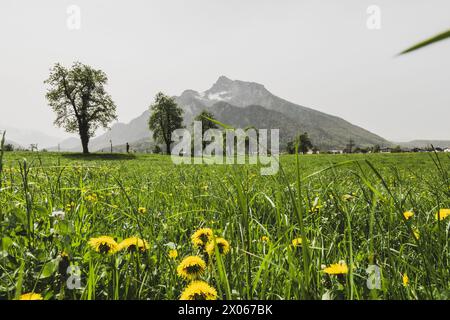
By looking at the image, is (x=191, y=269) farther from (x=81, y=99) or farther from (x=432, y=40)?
(x=81, y=99)

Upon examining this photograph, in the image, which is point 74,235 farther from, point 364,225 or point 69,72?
point 69,72

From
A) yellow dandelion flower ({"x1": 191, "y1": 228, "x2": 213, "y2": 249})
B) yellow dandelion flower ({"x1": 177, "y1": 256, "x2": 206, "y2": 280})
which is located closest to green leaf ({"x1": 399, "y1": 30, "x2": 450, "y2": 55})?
yellow dandelion flower ({"x1": 177, "y1": 256, "x2": 206, "y2": 280})

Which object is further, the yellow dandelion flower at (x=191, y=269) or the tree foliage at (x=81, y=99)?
the tree foliage at (x=81, y=99)

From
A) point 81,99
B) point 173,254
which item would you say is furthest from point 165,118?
point 173,254

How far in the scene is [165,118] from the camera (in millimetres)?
83562

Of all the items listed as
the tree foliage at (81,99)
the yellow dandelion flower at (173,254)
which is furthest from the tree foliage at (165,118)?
the yellow dandelion flower at (173,254)

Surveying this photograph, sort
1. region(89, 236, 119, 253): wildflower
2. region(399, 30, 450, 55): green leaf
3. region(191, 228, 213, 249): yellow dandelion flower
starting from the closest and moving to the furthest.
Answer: region(399, 30, 450, 55): green leaf, region(89, 236, 119, 253): wildflower, region(191, 228, 213, 249): yellow dandelion flower

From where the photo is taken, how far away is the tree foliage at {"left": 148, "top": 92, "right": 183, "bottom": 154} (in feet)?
272

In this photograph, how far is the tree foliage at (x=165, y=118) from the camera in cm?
8288

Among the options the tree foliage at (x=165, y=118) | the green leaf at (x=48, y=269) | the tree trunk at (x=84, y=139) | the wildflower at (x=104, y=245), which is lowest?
the green leaf at (x=48, y=269)

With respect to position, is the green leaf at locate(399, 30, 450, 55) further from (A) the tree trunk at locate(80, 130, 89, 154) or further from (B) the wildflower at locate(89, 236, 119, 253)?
(A) the tree trunk at locate(80, 130, 89, 154)

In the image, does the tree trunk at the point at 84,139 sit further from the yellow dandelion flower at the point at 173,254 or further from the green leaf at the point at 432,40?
the green leaf at the point at 432,40
